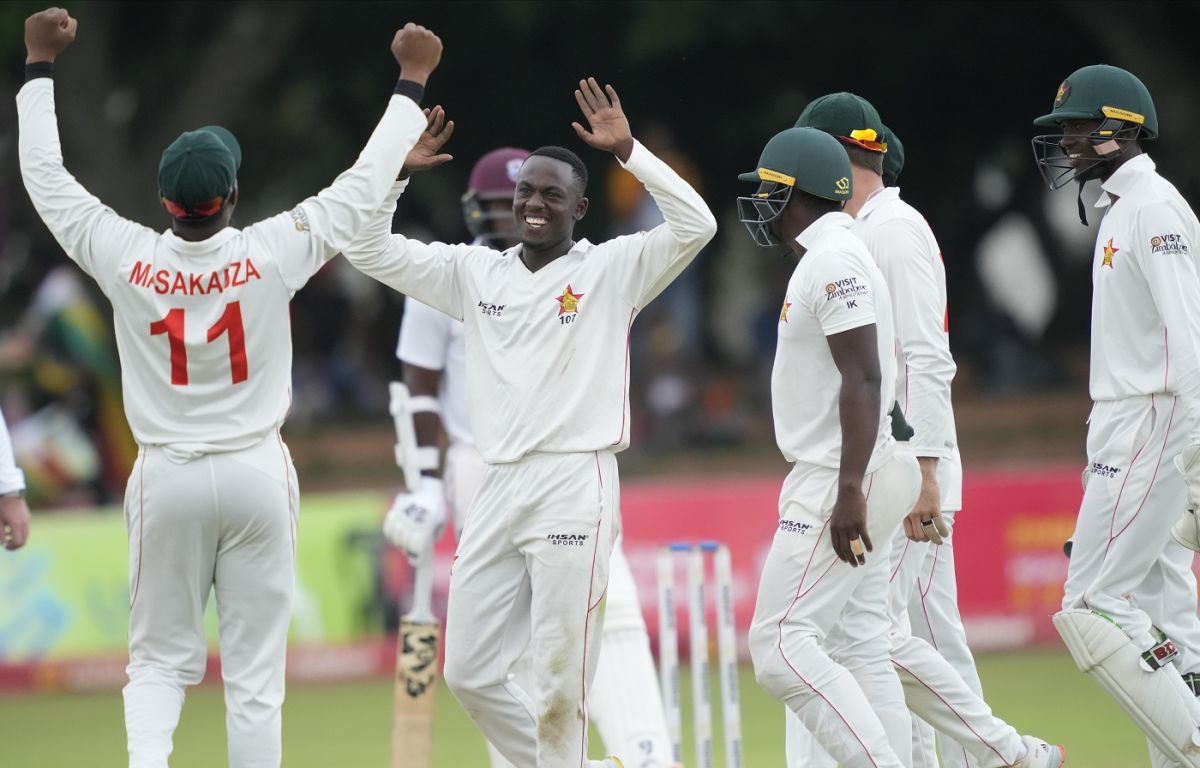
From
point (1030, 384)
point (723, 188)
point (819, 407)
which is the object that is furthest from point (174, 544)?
point (1030, 384)

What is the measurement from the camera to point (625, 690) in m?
7.12

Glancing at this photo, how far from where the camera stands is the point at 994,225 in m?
22.5

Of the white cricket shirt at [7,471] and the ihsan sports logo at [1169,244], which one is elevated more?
the ihsan sports logo at [1169,244]

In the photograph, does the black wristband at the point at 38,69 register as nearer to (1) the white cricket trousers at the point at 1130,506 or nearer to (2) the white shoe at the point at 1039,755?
(1) the white cricket trousers at the point at 1130,506

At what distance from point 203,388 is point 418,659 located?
2.05 metres

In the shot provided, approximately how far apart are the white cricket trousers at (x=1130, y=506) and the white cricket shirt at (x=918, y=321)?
0.54 meters

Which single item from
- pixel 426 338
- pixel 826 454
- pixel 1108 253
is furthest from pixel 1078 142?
pixel 426 338

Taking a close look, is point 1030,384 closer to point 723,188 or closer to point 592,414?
point 723,188

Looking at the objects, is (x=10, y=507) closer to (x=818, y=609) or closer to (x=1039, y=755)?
(x=818, y=609)

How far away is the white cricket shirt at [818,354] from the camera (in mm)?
5883

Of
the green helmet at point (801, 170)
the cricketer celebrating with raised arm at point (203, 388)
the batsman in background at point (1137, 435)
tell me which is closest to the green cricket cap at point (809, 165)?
the green helmet at point (801, 170)

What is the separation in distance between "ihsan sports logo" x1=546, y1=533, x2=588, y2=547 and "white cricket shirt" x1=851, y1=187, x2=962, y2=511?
4.24ft

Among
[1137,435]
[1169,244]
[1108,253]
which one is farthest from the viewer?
[1108,253]

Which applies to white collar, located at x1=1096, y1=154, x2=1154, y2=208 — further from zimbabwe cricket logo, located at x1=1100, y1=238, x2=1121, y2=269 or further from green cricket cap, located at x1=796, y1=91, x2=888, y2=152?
green cricket cap, located at x1=796, y1=91, x2=888, y2=152
